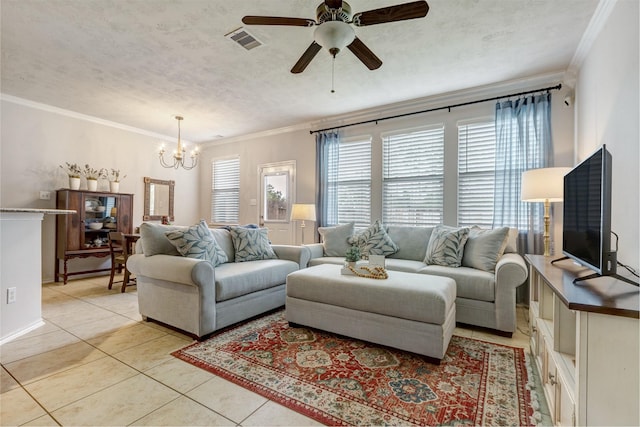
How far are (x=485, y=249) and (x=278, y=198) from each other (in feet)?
11.8

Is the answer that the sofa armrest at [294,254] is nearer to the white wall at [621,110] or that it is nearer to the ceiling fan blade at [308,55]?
the ceiling fan blade at [308,55]

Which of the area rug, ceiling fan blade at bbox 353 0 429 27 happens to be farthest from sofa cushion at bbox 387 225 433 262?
ceiling fan blade at bbox 353 0 429 27

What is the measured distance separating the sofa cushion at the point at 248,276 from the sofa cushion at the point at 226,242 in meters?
0.22

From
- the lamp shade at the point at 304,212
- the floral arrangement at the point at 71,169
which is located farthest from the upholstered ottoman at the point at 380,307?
the floral arrangement at the point at 71,169

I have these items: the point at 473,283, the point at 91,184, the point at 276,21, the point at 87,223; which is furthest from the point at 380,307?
the point at 91,184

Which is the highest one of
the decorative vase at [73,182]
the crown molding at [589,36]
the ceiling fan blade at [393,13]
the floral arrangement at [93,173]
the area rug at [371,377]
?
the crown molding at [589,36]

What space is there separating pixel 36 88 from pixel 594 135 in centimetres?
605

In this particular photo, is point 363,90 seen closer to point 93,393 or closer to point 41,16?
point 41,16

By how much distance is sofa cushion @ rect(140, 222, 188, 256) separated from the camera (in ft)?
9.22

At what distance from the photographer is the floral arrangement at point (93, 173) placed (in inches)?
185

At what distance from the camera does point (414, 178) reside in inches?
164

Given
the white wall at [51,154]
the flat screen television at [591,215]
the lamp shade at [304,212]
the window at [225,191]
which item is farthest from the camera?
the window at [225,191]

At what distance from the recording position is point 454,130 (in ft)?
12.7

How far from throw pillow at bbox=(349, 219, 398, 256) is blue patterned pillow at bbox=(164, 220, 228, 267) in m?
1.73
